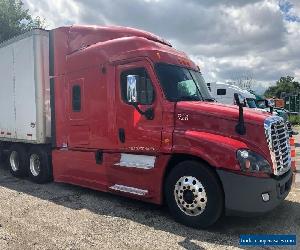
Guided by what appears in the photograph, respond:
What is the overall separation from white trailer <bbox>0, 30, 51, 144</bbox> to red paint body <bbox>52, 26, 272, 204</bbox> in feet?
1.51

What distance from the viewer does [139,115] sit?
6.84m

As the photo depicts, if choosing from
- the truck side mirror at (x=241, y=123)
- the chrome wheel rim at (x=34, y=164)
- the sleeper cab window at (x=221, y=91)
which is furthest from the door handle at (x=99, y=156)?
the sleeper cab window at (x=221, y=91)

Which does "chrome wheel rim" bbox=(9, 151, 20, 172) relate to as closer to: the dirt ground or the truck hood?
the dirt ground

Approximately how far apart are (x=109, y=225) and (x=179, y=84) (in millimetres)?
2646

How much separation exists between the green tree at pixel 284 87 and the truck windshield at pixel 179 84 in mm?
88216

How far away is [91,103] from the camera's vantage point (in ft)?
25.8

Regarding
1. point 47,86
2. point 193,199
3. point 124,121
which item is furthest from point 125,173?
point 47,86

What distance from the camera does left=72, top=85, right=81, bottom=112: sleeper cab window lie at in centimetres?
822

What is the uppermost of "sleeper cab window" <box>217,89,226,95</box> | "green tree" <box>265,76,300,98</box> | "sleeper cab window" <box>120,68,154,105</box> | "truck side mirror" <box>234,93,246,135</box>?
"green tree" <box>265,76,300,98</box>

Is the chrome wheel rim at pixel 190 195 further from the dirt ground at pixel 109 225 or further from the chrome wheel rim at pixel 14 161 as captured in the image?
the chrome wheel rim at pixel 14 161

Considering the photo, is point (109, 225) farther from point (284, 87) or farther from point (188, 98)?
point (284, 87)

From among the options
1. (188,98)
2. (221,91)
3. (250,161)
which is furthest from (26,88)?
(221,91)

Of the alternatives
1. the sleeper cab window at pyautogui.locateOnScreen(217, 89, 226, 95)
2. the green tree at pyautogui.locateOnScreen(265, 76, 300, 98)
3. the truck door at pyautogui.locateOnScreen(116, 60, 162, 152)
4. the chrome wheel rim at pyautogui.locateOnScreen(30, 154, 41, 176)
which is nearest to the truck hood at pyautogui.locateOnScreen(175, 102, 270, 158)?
the truck door at pyautogui.locateOnScreen(116, 60, 162, 152)

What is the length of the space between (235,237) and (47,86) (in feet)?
18.5
